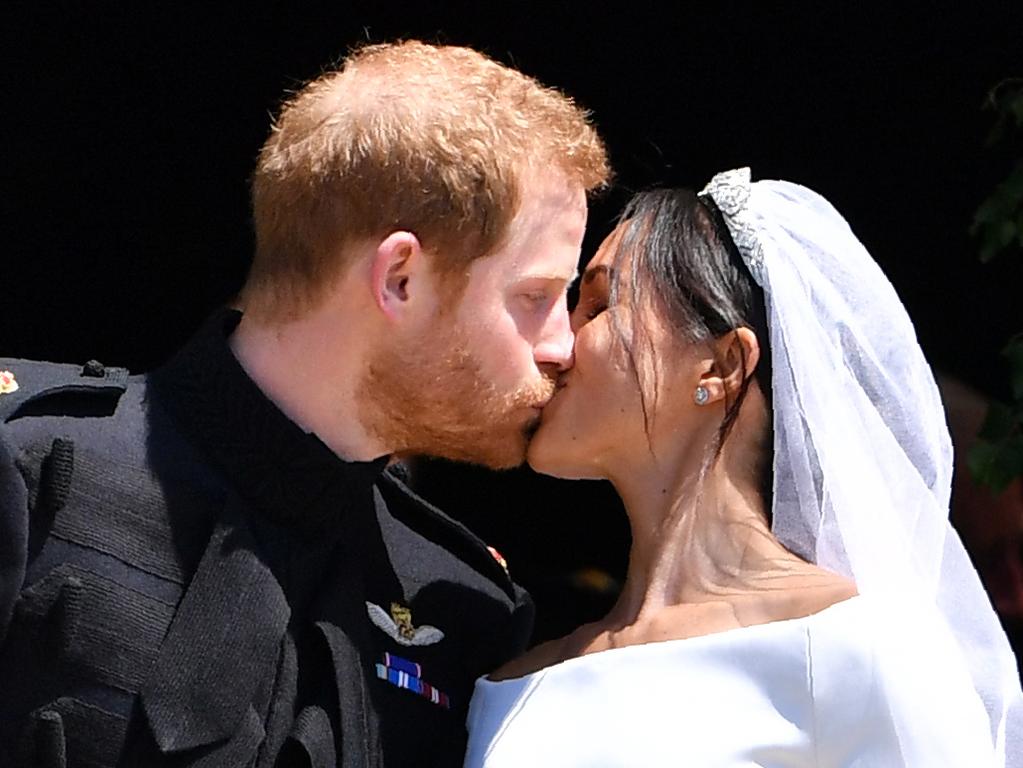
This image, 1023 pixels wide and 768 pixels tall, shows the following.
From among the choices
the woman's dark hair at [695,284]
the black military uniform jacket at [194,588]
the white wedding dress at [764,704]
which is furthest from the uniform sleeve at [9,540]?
the woman's dark hair at [695,284]

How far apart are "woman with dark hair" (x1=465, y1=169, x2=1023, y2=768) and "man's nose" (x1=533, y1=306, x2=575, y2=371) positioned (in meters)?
0.06

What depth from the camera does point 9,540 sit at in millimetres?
1895

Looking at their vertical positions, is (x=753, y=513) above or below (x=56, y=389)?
below

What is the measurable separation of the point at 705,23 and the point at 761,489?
172 centimetres

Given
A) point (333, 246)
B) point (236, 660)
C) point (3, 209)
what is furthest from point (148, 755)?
point (3, 209)

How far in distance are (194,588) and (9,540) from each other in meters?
0.21

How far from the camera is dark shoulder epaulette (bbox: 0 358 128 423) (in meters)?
2.05

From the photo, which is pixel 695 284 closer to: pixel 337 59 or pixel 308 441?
pixel 308 441

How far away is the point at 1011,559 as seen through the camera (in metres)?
4.13

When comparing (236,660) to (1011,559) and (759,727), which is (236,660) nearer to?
(759,727)

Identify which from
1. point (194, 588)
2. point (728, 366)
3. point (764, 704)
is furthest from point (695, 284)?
point (194, 588)

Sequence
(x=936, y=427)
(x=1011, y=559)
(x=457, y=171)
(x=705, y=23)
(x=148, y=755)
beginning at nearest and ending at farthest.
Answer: (x=148, y=755) → (x=457, y=171) → (x=936, y=427) → (x=705, y=23) → (x=1011, y=559)

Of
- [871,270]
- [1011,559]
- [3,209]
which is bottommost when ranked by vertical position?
[1011,559]

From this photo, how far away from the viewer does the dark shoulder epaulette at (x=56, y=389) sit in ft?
6.72
